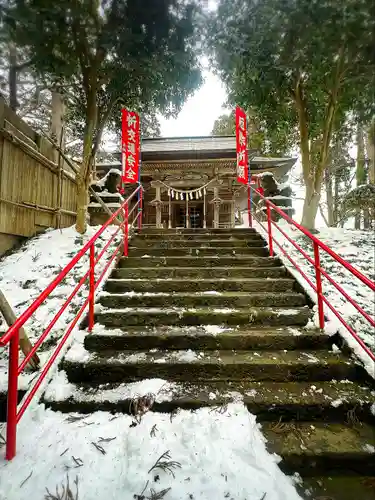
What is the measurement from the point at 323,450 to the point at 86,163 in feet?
21.4

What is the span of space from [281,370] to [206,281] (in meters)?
1.57

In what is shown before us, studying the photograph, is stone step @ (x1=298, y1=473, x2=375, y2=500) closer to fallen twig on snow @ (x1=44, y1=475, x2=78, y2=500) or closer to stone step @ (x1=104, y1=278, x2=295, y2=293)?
fallen twig on snow @ (x1=44, y1=475, x2=78, y2=500)

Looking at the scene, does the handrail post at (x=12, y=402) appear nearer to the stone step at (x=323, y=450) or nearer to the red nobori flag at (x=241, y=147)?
the stone step at (x=323, y=450)

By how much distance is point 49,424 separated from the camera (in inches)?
73.3

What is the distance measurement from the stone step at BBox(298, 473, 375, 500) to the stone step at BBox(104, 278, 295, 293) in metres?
2.12

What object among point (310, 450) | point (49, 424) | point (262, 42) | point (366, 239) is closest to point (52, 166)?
point (262, 42)

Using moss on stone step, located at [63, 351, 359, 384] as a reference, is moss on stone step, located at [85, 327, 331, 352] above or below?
above

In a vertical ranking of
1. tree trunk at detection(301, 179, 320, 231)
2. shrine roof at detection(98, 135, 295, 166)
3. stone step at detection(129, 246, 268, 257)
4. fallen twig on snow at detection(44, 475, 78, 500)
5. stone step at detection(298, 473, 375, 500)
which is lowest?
stone step at detection(298, 473, 375, 500)

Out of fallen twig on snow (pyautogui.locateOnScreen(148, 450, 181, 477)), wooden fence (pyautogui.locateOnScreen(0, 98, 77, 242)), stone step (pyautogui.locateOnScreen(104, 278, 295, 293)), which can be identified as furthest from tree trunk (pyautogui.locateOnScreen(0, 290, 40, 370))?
wooden fence (pyautogui.locateOnScreen(0, 98, 77, 242))

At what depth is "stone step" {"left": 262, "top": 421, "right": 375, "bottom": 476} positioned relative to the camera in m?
1.65

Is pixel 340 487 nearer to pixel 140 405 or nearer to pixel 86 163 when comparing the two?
pixel 140 405

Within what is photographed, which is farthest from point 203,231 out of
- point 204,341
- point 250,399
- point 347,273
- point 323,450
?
point 323,450

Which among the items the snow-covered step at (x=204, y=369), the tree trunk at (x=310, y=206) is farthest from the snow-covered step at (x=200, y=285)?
the tree trunk at (x=310, y=206)

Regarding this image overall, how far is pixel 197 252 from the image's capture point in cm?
462
